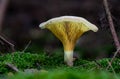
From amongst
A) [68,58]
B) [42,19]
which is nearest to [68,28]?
[68,58]

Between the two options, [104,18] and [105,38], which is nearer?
[104,18]

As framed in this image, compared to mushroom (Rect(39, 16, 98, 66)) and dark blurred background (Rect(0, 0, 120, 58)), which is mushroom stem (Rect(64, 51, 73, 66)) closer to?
mushroom (Rect(39, 16, 98, 66))

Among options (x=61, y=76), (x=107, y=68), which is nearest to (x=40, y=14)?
(x=107, y=68)

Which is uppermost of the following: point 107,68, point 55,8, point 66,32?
point 55,8

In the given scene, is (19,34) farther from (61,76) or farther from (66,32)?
(61,76)

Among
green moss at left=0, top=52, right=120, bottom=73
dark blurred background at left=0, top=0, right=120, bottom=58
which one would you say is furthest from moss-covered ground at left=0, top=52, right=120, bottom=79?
dark blurred background at left=0, top=0, right=120, bottom=58

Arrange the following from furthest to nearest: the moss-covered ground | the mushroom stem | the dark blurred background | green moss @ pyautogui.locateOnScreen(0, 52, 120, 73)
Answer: the dark blurred background < the mushroom stem < green moss @ pyautogui.locateOnScreen(0, 52, 120, 73) < the moss-covered ground

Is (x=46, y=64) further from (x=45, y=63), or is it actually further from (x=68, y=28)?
(x=68, y=28)

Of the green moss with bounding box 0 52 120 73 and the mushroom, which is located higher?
the mushroom

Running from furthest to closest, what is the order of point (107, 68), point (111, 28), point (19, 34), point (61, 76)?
1. point (19, 34)
2. point (111, 28)
3. point (107, 68)
4. point (61, 76)
